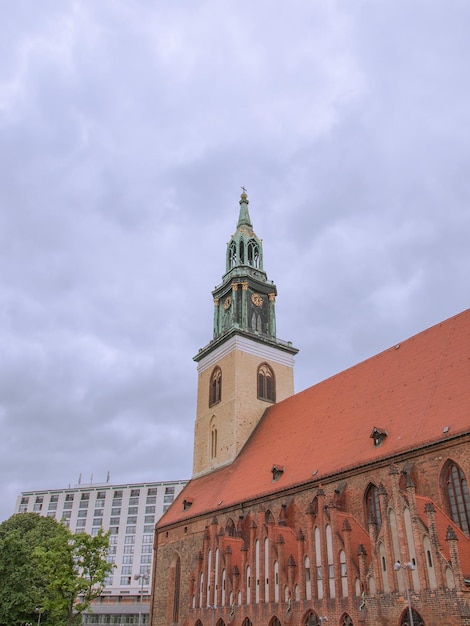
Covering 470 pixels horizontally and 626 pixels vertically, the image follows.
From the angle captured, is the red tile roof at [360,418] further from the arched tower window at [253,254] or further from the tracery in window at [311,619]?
the arched tower window at [253,254]

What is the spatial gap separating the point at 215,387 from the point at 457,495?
908 inches

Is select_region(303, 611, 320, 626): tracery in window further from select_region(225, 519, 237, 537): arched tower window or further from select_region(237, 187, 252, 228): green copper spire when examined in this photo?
select_region(237, 187, 252, 228): green copper spire

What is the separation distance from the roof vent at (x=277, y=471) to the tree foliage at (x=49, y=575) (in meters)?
10.4

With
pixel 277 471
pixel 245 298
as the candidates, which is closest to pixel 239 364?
pixel 245 298

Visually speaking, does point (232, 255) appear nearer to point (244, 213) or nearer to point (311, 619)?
point (244, 213)

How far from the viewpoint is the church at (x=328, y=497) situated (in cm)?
1759

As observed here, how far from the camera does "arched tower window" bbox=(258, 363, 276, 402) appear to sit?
1553 inches

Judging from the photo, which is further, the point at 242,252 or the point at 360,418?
the point at 242,252

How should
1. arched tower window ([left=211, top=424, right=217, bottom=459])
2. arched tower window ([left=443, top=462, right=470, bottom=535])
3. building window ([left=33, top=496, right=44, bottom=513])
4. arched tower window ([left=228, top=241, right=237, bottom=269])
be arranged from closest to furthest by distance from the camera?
arched tower window ([left=443, top=462, right=470, bottom=535]) → arched tower window ([left=211, top=424, right=217, bottom=459]) → arched tower window ([left=228, top=241, right=237, bottom=269]) → building window ([left=33, top=496, right=44, bottom=513])

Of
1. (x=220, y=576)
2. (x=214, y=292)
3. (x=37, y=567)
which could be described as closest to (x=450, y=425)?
(x=220, y=576)

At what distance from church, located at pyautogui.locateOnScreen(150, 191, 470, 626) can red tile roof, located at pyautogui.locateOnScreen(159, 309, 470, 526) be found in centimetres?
8

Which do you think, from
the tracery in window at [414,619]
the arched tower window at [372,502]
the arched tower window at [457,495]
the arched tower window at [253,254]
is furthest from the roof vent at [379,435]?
Answer: the arched tower window at [253,254]

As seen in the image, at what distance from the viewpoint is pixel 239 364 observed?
3922cm

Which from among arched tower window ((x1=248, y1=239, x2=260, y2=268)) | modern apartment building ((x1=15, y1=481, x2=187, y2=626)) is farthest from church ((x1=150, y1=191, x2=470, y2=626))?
modern apartment building ((x1=15, y1=481, x2=187, y2=626))
